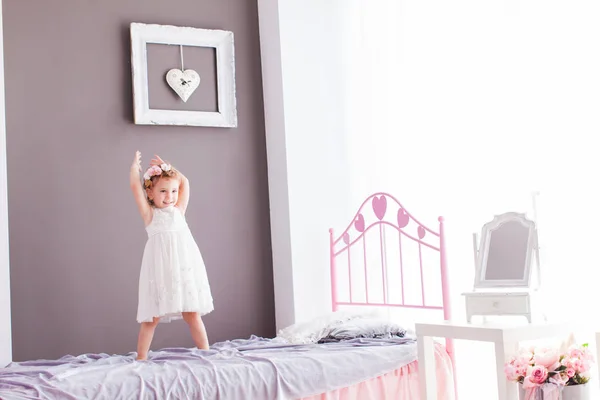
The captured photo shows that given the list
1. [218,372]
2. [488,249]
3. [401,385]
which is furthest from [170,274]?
[488,249]

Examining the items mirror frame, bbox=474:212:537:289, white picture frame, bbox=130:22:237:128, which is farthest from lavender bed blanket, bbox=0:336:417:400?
white picture frame, bbox=130:22:237:128

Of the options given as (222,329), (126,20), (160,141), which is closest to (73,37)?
(126,20)

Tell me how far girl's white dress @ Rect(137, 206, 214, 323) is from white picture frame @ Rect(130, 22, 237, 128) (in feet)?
2.77

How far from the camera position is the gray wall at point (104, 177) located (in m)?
3.74

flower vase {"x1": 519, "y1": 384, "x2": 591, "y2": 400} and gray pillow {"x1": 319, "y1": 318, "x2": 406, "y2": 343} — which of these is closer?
flower vase {"x1": 519, "y1": 384, "x2": 591, "y2": 400}

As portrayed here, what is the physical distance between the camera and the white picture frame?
3949 millimetres

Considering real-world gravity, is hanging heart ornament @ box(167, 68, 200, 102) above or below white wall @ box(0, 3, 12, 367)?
above

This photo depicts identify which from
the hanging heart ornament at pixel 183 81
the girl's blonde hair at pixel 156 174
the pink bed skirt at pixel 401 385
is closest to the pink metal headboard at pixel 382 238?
the pink bed skirt at pixel 401 385

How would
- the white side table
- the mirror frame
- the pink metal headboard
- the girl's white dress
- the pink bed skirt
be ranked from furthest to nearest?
the pink metal headboard, the girl's white dress, the pink bed skirt, the mirror frame, the white side table

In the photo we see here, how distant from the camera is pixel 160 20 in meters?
4.12

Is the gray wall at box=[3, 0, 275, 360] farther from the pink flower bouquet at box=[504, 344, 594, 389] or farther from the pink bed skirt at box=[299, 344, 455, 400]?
the pink flower bouquet at box=[504, 344, 594, 389]

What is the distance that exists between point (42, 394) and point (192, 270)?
3.08ft

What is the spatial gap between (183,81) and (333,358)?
1.84 metres

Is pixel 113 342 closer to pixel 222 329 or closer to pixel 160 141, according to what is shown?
pixel 222 329
